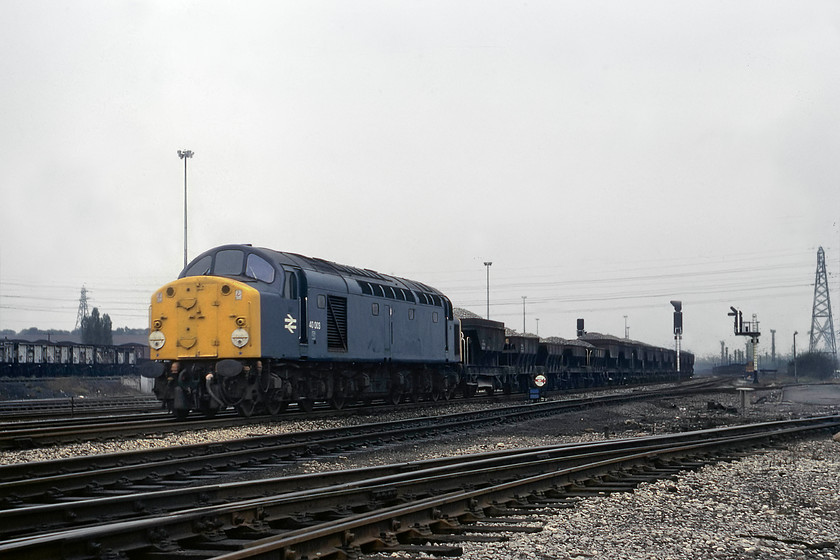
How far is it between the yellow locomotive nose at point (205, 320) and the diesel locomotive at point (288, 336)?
22mm

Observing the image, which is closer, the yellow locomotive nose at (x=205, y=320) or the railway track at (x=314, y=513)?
the railway track at (x=314, y=513)

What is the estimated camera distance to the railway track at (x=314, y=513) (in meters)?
6.01

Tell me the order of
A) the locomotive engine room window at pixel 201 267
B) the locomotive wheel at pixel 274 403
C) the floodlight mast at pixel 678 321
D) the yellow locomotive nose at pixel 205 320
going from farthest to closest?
the floodlight mast at pixel 678 321 → the locomotive engine room window at pixel 201 267 → the locomotive wheel at pixel 274 403 → the yellow locomotive nose at pixel 205 320

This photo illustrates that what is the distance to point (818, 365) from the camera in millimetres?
91312

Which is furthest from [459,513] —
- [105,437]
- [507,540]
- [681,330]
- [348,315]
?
[681,330]

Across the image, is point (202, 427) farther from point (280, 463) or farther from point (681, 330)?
point (681, 330)

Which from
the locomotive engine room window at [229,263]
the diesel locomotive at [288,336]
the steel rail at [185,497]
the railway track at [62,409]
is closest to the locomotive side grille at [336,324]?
the diesel locomotive at [288,336]

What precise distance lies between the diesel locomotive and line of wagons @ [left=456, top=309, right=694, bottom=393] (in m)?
4.17

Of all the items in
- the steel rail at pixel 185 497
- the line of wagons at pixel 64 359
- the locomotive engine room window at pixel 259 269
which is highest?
the locomotive engine room window at pixel 259 269

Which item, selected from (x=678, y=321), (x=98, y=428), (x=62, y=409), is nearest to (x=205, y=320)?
(x=98, y=428)

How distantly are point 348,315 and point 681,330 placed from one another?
5872 cm

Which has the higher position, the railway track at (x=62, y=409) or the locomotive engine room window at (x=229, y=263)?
the locomotive engine room window at (x=229, y=263)

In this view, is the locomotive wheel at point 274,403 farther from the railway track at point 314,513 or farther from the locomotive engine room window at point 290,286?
the railway track at point 314,513

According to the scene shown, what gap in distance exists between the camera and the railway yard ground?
689 cm
